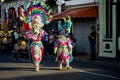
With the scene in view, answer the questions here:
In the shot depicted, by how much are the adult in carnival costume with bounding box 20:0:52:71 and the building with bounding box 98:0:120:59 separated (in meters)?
5.84

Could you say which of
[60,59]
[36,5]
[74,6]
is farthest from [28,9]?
[74,6]

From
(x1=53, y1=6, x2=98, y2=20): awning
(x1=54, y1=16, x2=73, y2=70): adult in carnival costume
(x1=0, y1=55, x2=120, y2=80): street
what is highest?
(x1=53, y1=6, x2=98, y2=20): awning

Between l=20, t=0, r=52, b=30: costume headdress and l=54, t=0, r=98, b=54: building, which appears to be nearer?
l=20, t=0, r=52, b=30: costume headdress

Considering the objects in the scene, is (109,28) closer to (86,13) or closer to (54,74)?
(86,13)

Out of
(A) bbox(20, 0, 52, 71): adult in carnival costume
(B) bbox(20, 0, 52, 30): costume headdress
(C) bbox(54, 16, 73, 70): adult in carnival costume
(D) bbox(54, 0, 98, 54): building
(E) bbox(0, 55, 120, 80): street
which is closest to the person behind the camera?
(E) bbox(0, 55, 120, 80): street

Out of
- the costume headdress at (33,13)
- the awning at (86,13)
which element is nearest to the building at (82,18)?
the awning at (86,13)

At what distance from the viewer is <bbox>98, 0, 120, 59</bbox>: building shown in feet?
70.5

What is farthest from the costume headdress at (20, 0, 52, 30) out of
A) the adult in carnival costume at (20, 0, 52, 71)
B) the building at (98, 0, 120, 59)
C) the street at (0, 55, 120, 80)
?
the building at (98, 0, 120, 59)

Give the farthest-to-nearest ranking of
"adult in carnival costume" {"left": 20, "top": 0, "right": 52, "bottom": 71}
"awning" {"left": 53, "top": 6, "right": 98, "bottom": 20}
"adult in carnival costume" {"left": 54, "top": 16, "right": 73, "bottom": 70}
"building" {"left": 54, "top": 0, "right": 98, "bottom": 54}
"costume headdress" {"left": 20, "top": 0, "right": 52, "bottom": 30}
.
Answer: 1. "building" {"left": 54, "top": 0, "right": 98, "bottom": 54}
2. "awning" {"left": 53, "top": 6, "right": 98, "bottom": 20}
3. "costume headdress" {"left": 20, "top": 0, "right": 52, "bottom": 30}
4. "adult in carnival costume" {"left": 54, "top": 16, "right": 73, "bottom": 70}
5. "adult in carnival costume" {"left": 20, "top": 0, "right": 52, "bottom": 71}

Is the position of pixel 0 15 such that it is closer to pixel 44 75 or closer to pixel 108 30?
pixel 108 30

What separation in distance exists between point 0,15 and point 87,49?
26982mm

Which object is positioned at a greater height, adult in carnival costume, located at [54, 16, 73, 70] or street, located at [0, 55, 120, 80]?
adult in carnival costume, located at [54, 16, 73, 70]

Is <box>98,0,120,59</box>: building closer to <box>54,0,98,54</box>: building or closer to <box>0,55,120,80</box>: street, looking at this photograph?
<box>54,0,98,54</box>: building

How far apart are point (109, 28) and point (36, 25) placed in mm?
8098
